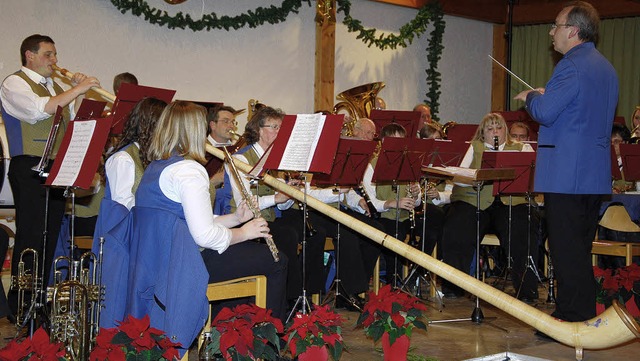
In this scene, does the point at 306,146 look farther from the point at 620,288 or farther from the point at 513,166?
the point at 620,288

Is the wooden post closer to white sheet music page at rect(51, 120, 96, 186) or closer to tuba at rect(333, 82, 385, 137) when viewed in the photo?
tuba at rect(333, 82, 385, 137)

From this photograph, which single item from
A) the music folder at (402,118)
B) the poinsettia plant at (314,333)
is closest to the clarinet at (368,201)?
the music folder at (402,118)

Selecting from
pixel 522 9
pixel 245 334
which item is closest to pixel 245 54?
pixel 522 9

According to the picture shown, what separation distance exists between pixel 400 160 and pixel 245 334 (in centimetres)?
254

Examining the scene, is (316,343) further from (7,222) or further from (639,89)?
(639,89)

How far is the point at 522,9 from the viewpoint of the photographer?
1112 centimetres

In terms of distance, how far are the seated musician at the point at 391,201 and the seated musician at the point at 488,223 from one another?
34 cm

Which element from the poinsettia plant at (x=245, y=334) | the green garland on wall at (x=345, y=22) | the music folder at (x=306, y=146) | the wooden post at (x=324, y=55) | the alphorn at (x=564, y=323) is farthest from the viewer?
the wooden post at (x=324, y=55)

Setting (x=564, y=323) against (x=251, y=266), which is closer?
(x=564, y=323)

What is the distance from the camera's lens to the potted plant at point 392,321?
155 inches

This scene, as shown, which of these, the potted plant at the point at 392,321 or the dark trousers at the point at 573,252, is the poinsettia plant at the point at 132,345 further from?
the dark trousers at the point at 573,252

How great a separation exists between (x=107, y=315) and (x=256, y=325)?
0.82m

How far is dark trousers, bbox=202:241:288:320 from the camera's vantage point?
381cm

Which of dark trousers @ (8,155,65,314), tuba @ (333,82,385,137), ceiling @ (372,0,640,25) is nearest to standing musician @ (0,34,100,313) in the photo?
dark trousers @ (8,155,65,314)
